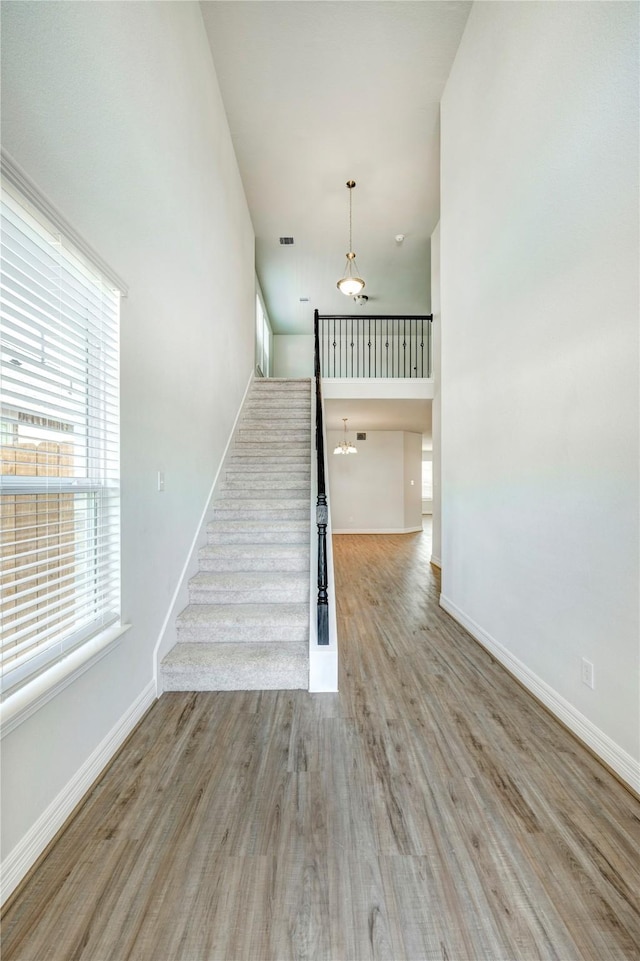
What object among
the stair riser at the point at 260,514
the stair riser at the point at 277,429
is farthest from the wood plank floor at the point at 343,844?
the stair riser at the point at 277,429

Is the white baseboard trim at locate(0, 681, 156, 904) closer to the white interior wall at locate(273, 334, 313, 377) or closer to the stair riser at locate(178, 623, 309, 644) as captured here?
the stair riser at locate(178, 623, 309, 644)

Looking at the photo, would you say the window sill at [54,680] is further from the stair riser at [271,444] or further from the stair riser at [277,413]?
the stair riser at [277,413]

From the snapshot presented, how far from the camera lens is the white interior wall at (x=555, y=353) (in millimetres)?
1726

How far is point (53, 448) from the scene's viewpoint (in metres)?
1.57

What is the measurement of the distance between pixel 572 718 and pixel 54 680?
2381 mm

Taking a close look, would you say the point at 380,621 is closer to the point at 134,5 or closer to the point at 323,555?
the point at 323,555

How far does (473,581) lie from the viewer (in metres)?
3.24

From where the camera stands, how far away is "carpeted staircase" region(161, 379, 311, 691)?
95.8 inches

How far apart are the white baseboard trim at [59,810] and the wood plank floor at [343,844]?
5 centimetres

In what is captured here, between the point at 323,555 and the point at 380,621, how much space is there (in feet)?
4.40

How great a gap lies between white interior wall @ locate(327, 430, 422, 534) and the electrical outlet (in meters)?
8.07

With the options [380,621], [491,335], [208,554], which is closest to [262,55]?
[491,335]

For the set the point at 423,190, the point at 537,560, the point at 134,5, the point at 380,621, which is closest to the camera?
the point at 134,5

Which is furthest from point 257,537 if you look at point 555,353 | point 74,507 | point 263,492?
point 555,353
